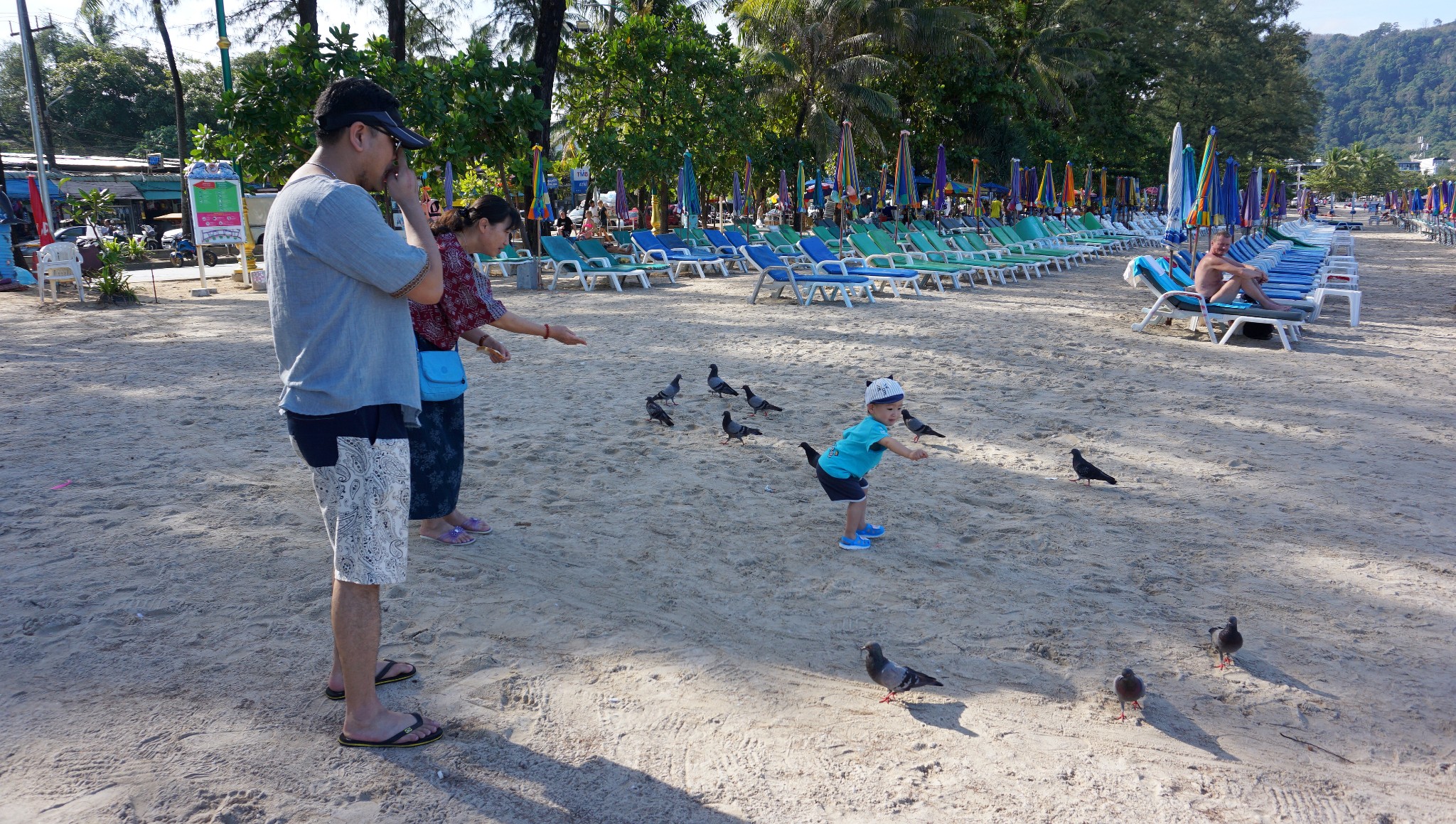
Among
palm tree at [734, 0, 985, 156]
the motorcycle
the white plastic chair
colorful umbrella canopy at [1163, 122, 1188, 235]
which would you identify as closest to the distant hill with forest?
palm tree at [734, 0, 985, 156]

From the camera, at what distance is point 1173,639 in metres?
3.27

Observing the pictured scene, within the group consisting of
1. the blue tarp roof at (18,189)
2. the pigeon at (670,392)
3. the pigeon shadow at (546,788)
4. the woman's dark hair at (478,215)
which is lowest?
the pigeon shadow at (546,788)

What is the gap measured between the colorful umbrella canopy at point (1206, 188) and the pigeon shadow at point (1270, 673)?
9039 mm

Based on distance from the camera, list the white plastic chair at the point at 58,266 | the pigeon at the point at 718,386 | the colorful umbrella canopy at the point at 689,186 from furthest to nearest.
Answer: the colorful umbrella canopy at the point at 689,186 → the white plastic chair at the point at 58,266 → the pigeon at the point at 718,386

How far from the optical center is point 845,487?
4066 mm

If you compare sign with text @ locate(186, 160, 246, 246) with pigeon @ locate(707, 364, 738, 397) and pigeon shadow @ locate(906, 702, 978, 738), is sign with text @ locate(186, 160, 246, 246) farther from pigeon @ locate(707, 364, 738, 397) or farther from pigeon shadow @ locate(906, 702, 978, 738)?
pigeon shadow @ locate(906, 702, 978, 738)

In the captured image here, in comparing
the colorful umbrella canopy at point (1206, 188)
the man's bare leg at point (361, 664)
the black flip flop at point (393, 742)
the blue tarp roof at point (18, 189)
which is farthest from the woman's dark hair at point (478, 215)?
the blue tarp roof at point (18, 189)

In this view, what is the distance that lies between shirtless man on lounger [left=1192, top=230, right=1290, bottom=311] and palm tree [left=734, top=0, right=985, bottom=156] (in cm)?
1682

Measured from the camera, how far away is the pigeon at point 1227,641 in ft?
9.84

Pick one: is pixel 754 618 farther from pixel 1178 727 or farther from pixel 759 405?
pixel 759 405

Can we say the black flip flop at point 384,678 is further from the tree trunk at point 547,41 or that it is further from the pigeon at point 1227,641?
the tree trunk at point 547,41

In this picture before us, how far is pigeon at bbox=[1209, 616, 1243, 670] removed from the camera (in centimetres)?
300

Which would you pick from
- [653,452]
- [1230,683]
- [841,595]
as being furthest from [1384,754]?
[653,452]

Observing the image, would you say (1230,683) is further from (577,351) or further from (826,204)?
(826,204)
